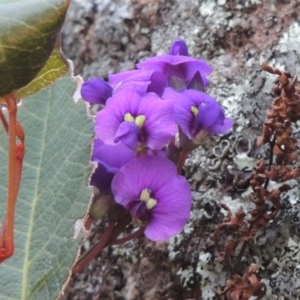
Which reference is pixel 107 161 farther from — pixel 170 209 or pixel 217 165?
pixel 217 165

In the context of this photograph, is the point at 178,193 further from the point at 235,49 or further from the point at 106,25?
the point at 106,25

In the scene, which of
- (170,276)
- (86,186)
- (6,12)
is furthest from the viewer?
(170,276)

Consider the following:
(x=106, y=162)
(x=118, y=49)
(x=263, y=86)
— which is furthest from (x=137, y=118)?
(x=118, y=49)

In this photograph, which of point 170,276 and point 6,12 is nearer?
point 6,12

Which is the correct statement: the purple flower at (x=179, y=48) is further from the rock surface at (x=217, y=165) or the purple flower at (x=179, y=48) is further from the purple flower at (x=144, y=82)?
the rock surface at (x=217, y=165)

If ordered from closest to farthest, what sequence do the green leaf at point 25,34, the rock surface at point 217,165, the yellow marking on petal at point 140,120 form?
the green leaf at point 25,34 < the yellow marking on petal at point 140,120 < the rock surface at point 217,165

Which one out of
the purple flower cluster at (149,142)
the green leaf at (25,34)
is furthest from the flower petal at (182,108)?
→ the green leaf at (25,34)

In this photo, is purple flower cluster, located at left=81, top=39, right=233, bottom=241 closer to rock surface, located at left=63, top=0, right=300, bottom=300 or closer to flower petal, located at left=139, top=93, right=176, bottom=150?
flower petal, located at left=139, top=93, right=176, bottom=150
